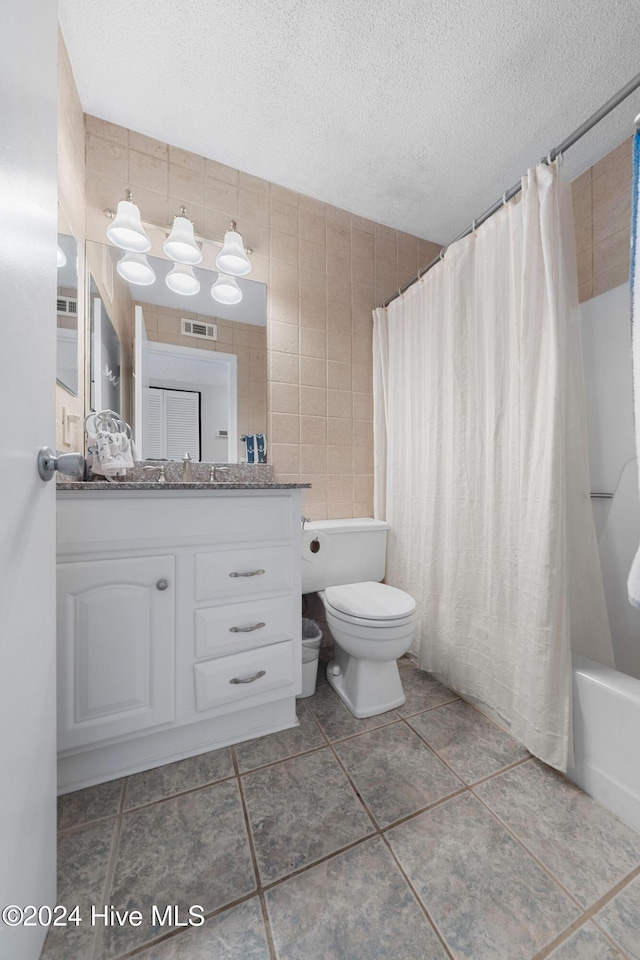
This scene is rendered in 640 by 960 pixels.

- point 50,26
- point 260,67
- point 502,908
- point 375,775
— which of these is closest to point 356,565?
point 375,775

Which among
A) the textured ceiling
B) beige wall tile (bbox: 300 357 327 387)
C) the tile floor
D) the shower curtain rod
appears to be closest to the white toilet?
the tile floor

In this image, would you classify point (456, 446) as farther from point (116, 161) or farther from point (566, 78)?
point (116, 161)

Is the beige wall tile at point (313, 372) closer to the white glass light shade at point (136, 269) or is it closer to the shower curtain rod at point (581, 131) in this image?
the shower curtain rod at point (581, 131)

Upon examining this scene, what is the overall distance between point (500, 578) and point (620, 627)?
51cm

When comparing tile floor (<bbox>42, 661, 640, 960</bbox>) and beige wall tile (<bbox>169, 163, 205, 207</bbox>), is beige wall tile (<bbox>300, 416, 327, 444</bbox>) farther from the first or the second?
tile floor (<bbox>42, 661, 640, 960</bbox>)

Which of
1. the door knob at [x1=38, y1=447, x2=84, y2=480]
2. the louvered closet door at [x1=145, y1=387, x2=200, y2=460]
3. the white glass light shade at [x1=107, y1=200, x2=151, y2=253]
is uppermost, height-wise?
the white glass light shade at [x1=107, y1=200, x2=151, y2=253]

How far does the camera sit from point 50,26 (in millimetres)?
661

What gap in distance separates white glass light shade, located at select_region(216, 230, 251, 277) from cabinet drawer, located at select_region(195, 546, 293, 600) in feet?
4.37

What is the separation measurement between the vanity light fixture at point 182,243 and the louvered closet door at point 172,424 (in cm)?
58

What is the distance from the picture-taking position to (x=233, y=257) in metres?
1.68

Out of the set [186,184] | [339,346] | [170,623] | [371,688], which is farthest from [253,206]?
[371,688]

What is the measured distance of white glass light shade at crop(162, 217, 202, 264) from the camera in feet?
5.15

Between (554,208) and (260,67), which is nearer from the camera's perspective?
(554,208)

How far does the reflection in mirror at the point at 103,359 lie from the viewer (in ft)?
4.88
